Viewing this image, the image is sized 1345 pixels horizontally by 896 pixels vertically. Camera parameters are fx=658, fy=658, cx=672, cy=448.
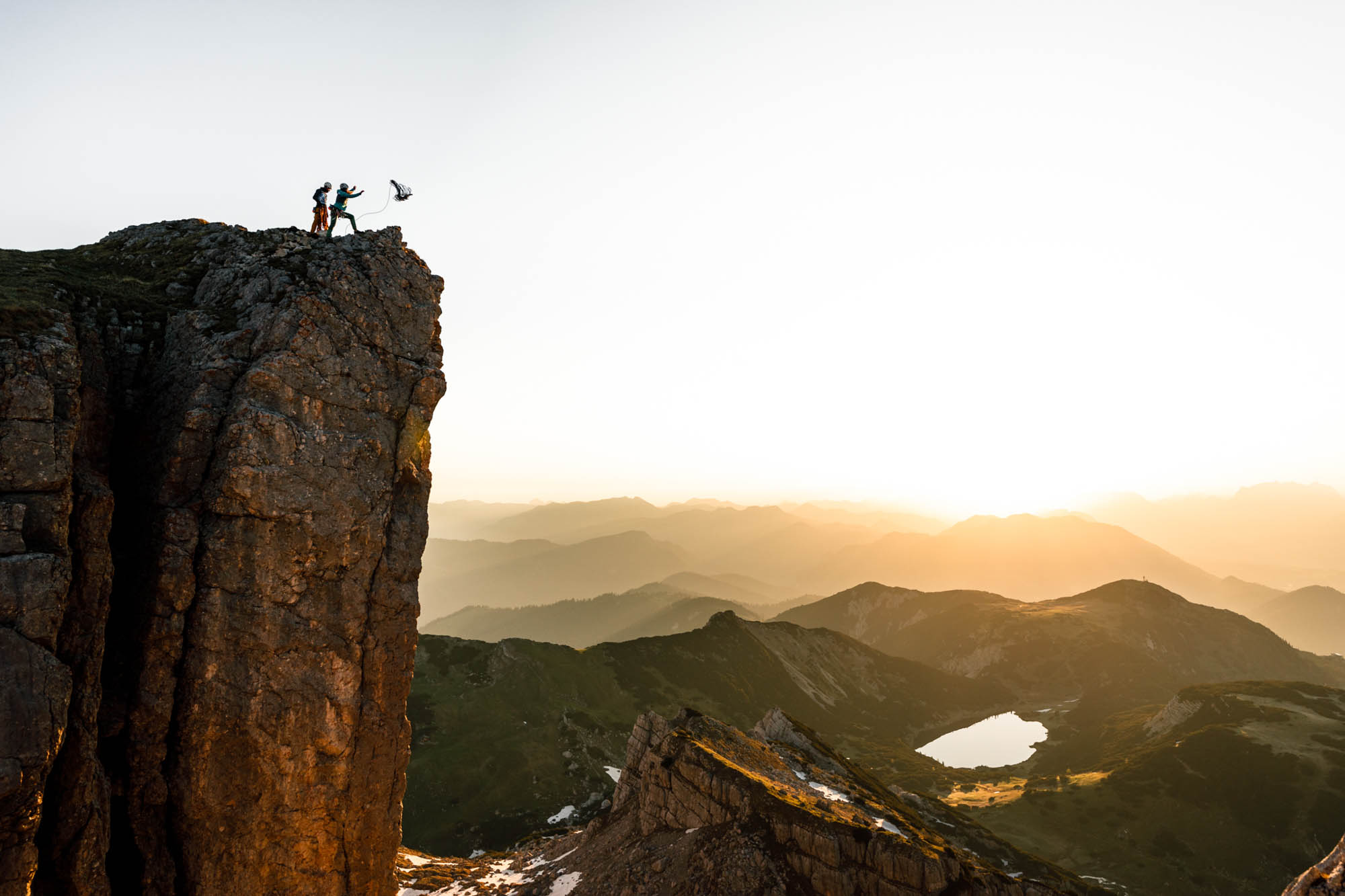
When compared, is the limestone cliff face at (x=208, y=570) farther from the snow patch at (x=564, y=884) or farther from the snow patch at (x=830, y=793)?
the snow patch at (x=830, y=793)

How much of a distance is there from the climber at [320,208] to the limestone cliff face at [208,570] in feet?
16.1

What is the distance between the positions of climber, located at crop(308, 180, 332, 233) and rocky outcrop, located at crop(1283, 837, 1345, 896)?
51.0m

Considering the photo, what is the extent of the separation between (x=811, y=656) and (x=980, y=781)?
64.6 meters

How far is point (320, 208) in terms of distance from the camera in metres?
40.4

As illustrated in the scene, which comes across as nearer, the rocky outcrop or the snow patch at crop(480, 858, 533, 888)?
the rocky outcrop

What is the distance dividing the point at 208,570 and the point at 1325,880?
132ft

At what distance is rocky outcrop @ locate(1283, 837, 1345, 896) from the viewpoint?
17672mm

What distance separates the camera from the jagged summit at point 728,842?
46.4 m

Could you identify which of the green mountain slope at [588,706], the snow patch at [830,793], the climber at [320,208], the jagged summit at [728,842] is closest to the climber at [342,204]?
the climber at [320,208]

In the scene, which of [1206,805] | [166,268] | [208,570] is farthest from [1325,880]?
[1206,805]

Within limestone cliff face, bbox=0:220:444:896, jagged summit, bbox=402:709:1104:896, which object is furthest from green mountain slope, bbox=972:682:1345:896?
limestone cliff face, bbox=0:220:444:896

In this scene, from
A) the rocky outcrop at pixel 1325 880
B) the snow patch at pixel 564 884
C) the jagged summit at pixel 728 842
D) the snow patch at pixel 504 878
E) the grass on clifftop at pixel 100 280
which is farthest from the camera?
the snow patch at pixel 504 878

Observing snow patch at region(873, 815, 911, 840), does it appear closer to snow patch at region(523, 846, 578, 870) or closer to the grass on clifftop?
snow patch at region(523, 846, 578, 870)

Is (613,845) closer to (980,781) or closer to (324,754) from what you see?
(324,754)
